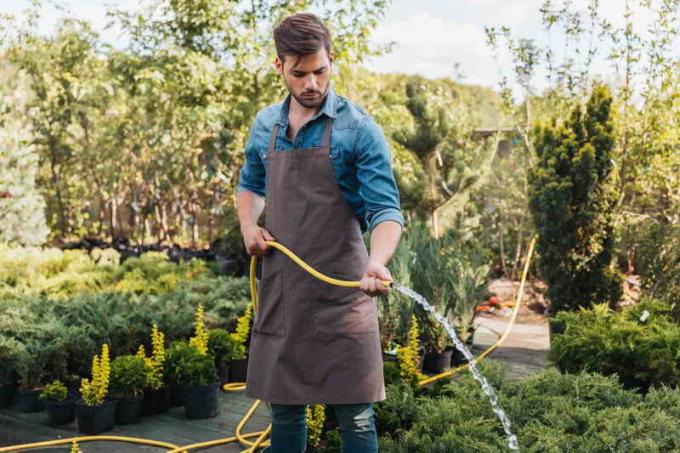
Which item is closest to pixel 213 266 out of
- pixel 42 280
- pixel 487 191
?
pixel 42 280

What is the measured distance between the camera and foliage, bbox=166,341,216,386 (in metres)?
3.98

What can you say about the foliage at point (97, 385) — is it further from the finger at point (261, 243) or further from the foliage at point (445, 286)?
the foliage at point (445, 286)

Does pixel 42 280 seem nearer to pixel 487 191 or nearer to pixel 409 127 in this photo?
pixel 409 127

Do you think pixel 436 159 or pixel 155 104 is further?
pixel 155 104

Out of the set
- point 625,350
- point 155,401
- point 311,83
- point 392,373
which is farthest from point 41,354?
point 625,350

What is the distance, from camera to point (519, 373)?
4.93m

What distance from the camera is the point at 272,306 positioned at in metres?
2.42

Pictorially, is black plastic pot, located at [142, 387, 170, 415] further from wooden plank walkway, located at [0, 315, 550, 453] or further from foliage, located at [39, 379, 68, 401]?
foliage, located at [39, 379, 68, 401]

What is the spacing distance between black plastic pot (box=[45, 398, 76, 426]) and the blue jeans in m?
1.84

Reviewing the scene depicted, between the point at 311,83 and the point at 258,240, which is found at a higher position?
the point at 311,83

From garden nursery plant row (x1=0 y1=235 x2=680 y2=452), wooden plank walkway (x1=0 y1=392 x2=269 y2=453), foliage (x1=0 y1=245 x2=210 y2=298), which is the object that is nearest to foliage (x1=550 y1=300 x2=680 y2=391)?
garden nursery plant row (x1=0 y1=235 x2=680 y2=452)

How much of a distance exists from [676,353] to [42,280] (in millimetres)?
5112

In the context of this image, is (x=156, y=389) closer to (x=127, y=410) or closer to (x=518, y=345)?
(x=127, y=410)

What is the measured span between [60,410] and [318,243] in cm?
218
